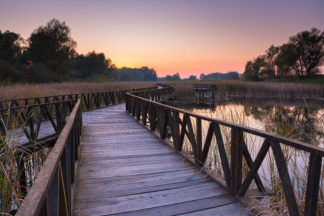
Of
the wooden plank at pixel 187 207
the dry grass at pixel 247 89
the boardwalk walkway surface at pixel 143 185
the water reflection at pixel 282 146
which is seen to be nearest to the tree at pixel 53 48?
the dry grass at pixel 247 89

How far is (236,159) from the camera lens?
266cm

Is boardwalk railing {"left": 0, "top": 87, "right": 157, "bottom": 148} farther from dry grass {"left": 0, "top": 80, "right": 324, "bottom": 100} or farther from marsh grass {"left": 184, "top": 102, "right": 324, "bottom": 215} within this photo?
dry grass {"left": 0, "top": 80, "right": 324, "bottom": 100}

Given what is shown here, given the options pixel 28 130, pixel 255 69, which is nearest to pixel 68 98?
pixel 28 130

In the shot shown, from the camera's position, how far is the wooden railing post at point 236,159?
261 cm

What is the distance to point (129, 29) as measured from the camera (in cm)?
2600

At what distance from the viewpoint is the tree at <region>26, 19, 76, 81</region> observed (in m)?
Answer: 38.0

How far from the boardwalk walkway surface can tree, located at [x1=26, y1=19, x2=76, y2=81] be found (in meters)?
36.5

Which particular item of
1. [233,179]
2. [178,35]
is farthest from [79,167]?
[178,35]

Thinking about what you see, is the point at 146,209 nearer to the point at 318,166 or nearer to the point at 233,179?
the point at 233,179

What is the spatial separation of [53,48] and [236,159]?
4415 centimetres

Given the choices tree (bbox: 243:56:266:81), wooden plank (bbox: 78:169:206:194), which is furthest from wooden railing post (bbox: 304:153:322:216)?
tree (bbox: 243:56:266:81)

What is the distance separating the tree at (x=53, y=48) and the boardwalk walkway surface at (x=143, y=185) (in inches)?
1437

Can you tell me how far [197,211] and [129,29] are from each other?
2642 centimetres

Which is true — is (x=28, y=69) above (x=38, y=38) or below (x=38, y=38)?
below
